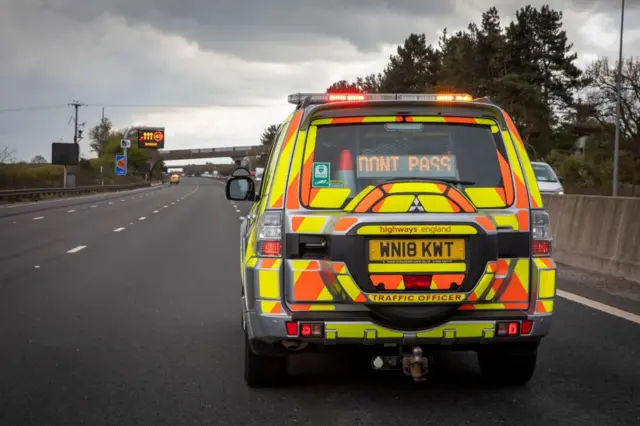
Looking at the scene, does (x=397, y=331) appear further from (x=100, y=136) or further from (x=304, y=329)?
(x=100, y=136)

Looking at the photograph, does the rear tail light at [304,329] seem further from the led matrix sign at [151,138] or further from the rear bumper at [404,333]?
the led matrix sign at [151,138]

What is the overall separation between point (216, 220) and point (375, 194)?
24115 millimetres

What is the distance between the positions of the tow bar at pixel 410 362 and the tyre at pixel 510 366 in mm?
492

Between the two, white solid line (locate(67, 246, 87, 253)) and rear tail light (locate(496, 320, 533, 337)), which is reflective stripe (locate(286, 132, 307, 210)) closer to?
rear tail light (locate(496, 320, 533, 337))

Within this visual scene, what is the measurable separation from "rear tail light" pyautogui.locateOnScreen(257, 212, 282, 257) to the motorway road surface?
0.94 metres

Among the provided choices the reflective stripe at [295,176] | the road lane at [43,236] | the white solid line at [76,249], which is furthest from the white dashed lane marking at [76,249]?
the reflective stripe at [295,176]

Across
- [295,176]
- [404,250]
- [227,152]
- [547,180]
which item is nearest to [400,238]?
[404,250]

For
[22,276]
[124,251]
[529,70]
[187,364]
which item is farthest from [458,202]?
[529,70]

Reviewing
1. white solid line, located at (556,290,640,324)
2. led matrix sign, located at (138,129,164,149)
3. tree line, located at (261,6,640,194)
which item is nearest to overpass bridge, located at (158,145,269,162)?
led matrix sign, located at (138,129,164,149)

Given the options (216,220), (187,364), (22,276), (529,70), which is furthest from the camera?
(529,70)

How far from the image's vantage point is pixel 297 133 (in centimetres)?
525

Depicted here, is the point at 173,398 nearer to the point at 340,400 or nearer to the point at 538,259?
the point at 340,400

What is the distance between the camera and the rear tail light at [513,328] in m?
5.00

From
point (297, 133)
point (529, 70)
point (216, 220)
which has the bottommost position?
point (216, 220)
